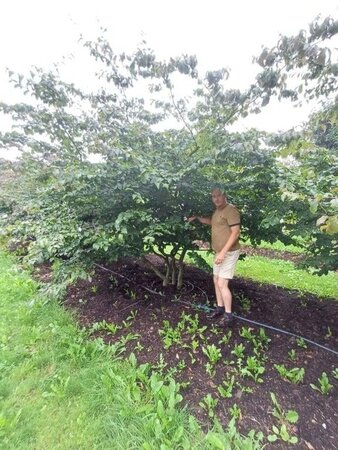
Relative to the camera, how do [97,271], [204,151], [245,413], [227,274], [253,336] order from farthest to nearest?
[97,271] → [227,274] → [253,336] → [204,151] → [245,413]

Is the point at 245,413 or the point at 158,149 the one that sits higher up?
the point at 158,149

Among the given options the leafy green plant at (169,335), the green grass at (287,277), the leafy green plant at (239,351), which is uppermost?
the leafy green plant at (169,335)

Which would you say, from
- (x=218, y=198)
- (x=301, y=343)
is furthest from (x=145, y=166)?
(x=301, y=343)

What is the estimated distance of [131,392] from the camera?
2119 millimetres

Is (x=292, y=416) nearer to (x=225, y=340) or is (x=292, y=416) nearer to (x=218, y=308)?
(x=225, y=340)

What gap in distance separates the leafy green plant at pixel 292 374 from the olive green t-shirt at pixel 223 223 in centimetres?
120

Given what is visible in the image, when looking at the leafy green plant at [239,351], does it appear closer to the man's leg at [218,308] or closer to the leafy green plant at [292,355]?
the leafy green plant at [292,355]

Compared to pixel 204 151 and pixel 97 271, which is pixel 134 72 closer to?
pixel 204 151

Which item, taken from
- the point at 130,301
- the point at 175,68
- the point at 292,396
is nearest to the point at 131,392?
the point at 292,396

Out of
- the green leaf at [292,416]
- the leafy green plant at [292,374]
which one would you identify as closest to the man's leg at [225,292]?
the leafy green plant at [292,374]

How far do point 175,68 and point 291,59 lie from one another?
1.14m

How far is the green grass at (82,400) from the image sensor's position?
5.91ft

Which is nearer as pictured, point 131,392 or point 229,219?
Answer: point 131,392

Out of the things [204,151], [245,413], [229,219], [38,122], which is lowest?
[245,413]
